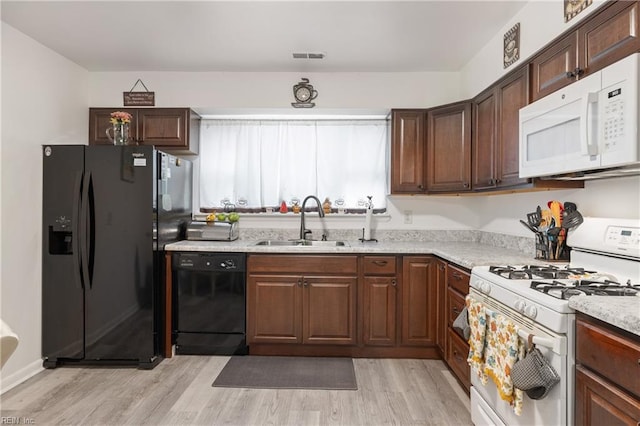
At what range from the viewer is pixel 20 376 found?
2656mm

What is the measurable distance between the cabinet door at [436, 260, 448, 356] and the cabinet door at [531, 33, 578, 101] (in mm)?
1297

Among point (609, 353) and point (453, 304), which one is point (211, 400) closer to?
point (453, 304)

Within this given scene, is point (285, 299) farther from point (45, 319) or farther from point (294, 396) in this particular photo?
point (45, 319)

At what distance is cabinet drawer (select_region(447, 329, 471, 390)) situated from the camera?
2348mm

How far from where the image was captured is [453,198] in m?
3.62

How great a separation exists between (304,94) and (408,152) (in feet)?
3.64

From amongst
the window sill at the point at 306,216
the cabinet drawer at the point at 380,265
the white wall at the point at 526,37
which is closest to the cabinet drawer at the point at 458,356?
the cabinet drawer at the point at 380,265

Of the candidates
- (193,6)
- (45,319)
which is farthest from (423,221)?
(45,319)

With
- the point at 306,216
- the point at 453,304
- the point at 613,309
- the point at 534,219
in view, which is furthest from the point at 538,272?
the point at 306,216

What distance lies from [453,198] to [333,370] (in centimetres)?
195

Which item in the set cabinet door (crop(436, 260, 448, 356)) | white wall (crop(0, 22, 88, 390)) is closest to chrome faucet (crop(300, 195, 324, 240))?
cabinet door (crop(436, 260, 448, 356))

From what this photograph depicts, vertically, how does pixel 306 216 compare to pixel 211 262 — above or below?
above

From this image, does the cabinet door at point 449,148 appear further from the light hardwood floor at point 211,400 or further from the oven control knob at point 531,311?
the oven control knob at point 531,311

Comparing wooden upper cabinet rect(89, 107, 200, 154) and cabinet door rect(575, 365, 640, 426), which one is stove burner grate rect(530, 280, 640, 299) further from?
wooden upper cabinet rect(89, 107, 200, 154)
